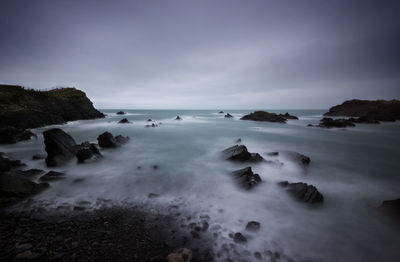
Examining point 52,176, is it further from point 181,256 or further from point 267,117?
point 267,117

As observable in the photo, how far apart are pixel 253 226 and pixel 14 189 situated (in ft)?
23.1

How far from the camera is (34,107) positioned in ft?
74.8

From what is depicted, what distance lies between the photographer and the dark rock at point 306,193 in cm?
501

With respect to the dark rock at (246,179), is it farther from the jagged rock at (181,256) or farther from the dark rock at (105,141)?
the dark rock at (105,141)

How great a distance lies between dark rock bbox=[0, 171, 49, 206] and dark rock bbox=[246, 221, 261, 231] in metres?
6.61

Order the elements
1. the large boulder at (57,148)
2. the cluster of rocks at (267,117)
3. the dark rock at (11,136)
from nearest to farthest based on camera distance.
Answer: the large boulder at (57,148) < the dark rock at (11,136) < the cluster of rocks at (267,117)

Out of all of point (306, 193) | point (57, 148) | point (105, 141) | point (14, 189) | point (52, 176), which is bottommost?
point (306, 193)

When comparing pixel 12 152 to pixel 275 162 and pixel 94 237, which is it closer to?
pixel 94 237

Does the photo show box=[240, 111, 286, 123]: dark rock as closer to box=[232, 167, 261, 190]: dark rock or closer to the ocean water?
the ocean water

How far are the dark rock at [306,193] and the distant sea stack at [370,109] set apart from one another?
2051 inches

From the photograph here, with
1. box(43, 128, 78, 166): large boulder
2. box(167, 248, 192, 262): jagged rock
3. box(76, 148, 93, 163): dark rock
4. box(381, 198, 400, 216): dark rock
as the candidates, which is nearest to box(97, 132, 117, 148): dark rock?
box(43, 128, 78, 166): large boulder

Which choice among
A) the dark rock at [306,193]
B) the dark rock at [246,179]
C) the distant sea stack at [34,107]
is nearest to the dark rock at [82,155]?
the dark rock at [246,179]

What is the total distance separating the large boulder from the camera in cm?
756

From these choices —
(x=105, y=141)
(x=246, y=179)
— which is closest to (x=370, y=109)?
(x=246, y=179)
